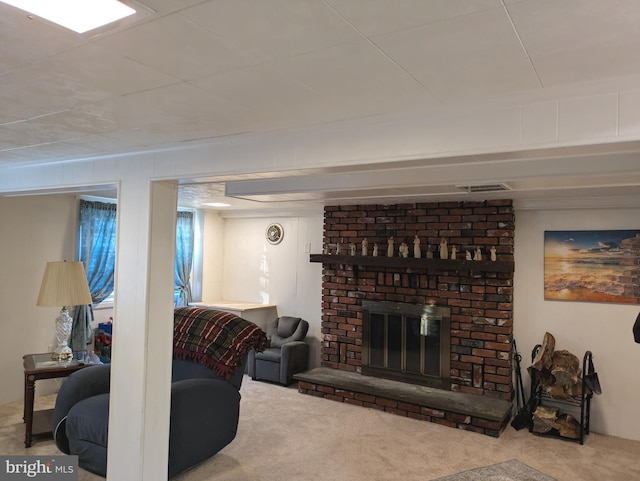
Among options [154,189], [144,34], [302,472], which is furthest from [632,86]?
[302,472]

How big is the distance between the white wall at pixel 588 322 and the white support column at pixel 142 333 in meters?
3.55

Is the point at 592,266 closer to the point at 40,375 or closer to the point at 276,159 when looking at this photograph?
the point at 276,159

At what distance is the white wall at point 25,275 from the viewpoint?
484 centimetres


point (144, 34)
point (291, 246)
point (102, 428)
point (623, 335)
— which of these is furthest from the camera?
point (291, 246)

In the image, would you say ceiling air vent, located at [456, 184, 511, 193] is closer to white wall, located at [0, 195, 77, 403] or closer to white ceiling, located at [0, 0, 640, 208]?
white ceiling, located at [0, 0, 640, 208]

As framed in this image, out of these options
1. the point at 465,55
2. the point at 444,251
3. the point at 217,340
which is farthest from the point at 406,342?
the point at 465,55

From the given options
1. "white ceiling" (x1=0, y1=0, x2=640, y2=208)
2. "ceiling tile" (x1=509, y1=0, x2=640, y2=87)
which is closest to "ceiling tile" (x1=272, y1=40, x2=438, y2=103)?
"white ceiling" (x1=0, y1=0, x2=640, y2=208)

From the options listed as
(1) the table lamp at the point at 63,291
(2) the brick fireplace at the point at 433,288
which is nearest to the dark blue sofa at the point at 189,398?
(1) the table lamp at the point at 63,291

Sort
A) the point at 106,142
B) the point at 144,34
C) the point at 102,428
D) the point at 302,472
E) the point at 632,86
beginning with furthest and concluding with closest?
1. the point at 302,472
2. the point at 102,428
3. the point at 106,142
4. the point at 632,86
5. the point at 144,34

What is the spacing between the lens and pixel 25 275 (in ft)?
16.4

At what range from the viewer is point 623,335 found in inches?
175

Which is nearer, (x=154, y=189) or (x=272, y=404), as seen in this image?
(x=154, y=189)

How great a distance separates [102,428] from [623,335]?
443 cm

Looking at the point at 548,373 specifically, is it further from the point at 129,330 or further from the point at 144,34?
the point at 144,34
